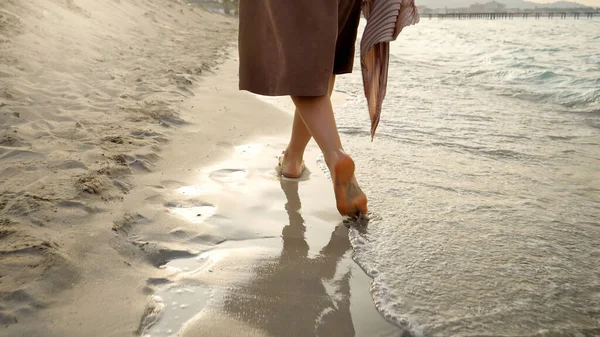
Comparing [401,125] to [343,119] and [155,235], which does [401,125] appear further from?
[155,235]

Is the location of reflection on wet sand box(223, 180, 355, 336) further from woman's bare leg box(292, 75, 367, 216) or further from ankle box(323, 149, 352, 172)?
ankle box(323, 149, 352, 172)

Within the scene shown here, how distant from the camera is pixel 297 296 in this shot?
4.35 ft

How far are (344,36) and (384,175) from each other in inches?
28.2

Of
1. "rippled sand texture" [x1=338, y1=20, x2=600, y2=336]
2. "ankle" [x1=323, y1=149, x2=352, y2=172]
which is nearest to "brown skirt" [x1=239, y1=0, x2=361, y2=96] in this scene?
"ankle" [x1=323, y1=149, x2=352, y2=172]

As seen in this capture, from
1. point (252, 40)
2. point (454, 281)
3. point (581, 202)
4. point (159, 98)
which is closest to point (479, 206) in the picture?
point (581, 202)

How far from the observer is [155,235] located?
5.25ft

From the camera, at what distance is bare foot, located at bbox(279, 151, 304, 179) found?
7.59 feet

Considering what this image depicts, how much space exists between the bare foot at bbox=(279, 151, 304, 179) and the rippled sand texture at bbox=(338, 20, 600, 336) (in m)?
0.31

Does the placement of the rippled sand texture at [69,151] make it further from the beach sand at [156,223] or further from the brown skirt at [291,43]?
the brown skirt at [291,43]

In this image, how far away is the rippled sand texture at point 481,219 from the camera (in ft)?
4.18

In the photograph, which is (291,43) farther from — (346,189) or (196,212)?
(196,212)

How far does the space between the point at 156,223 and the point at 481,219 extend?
1208mm

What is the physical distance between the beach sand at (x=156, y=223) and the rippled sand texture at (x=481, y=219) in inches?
6.6

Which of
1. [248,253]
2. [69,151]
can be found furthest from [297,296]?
[69,151]
